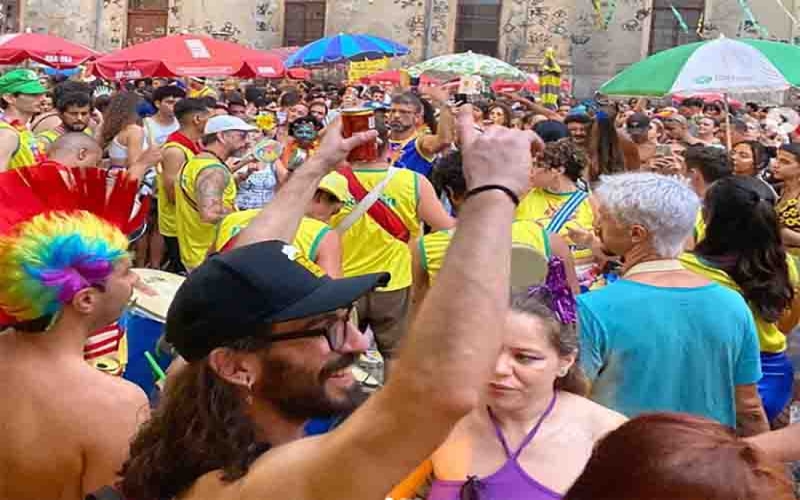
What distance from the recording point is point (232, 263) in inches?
90.4

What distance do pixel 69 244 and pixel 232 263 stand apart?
1006mm

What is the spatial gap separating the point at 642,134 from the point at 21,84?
5.43 meters

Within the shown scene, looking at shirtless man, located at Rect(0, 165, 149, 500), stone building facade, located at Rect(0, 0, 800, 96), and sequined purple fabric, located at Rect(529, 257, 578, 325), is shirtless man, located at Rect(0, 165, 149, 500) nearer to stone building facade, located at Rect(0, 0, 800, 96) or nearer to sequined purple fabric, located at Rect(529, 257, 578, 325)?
sequined purple fabric, located at Rect(529, 257, 578, 325)

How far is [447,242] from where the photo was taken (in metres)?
5.59

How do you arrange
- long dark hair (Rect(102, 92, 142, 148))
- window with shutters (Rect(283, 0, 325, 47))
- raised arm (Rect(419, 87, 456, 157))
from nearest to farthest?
1. raised arm (Rect(419, 87, 456, 157))
2. long dark hair (Rect(102, 92, 142, 148))
3. window with shutters (Rect(283, 0, 325, 47))

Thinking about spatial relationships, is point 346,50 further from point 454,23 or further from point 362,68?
point 454,23

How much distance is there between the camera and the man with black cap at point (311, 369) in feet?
6.18

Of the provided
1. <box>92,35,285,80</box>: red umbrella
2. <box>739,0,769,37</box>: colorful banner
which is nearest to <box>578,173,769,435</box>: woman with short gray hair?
<box>92,35,285,80</box>: red umbrella

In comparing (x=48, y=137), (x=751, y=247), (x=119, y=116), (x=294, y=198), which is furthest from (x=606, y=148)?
(x=294, y=198)

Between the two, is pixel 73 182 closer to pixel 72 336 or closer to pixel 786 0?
pixel 72 336

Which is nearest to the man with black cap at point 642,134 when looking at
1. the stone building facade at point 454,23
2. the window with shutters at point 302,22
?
the stone building facade at point 454,23

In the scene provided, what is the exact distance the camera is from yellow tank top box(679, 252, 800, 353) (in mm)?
4465

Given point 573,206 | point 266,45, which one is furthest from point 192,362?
point 266,45

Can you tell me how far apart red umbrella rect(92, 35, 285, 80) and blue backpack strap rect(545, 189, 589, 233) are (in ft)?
32.2
